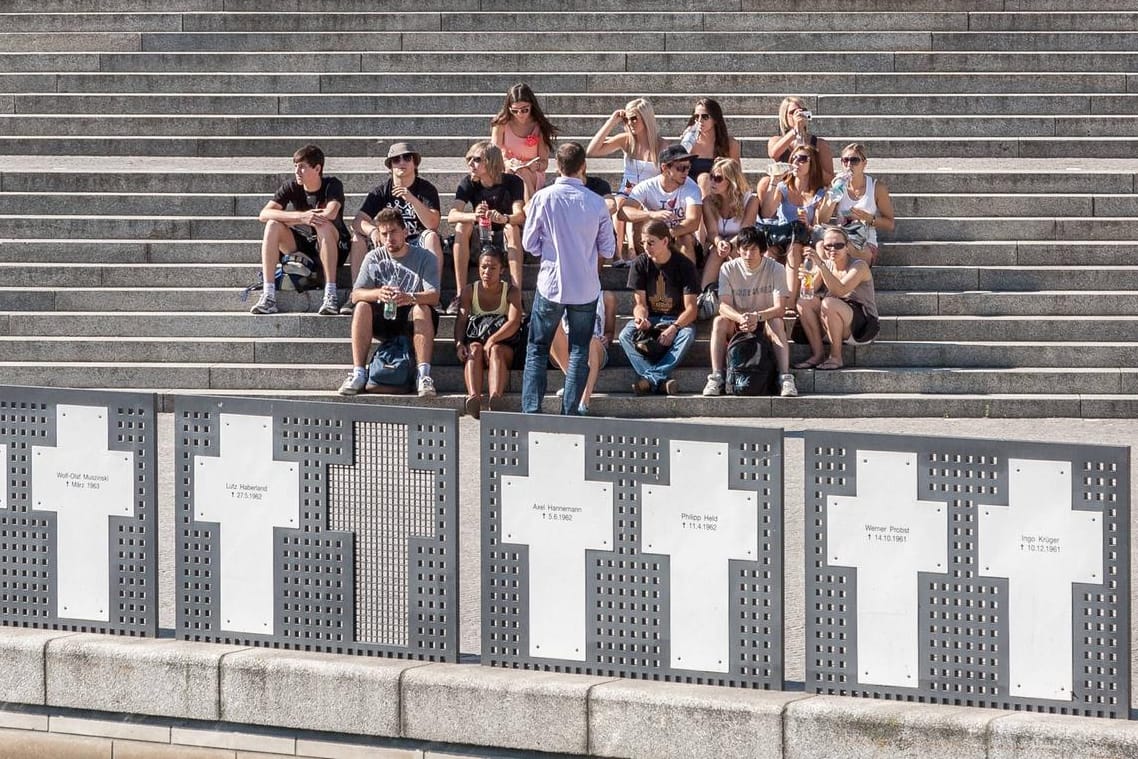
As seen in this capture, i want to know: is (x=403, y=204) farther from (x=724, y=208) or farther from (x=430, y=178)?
(x=724, y=208)

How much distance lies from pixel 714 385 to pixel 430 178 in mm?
3426

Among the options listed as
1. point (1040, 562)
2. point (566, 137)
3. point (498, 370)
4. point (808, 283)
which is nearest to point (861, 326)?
point (808, 283)

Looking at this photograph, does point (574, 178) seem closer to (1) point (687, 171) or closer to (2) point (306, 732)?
(1) point (687, 171)

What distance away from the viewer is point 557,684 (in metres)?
6.39

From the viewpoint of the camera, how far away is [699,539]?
6.32 metres

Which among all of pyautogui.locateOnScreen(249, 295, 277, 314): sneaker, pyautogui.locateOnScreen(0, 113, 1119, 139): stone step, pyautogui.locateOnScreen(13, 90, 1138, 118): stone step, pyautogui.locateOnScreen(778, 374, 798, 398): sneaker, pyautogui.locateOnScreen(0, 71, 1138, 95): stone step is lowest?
pyautogui.locateOnScreen(778, 374, 798, 398): sneaker

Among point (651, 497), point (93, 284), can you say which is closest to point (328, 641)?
point (651, 497)

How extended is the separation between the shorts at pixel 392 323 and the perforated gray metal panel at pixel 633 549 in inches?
229

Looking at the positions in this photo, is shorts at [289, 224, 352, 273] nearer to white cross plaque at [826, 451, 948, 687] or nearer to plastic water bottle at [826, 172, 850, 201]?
plastic water bottle at [826, 172, 850, 201]

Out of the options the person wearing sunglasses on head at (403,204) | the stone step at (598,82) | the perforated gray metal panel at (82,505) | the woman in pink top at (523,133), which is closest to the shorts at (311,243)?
the person wearing sunglasses on head at (403,204)

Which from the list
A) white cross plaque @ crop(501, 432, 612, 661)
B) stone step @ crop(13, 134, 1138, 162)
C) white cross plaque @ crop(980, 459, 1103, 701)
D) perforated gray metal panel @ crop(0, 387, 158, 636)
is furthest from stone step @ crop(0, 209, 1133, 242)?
white cross plaque @ crop(980, 459, 1103, 701)

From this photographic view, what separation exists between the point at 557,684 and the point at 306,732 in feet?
3.04

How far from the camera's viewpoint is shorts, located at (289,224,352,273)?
1321cm

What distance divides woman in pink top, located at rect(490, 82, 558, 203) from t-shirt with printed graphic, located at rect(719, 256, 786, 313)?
1.76 m
